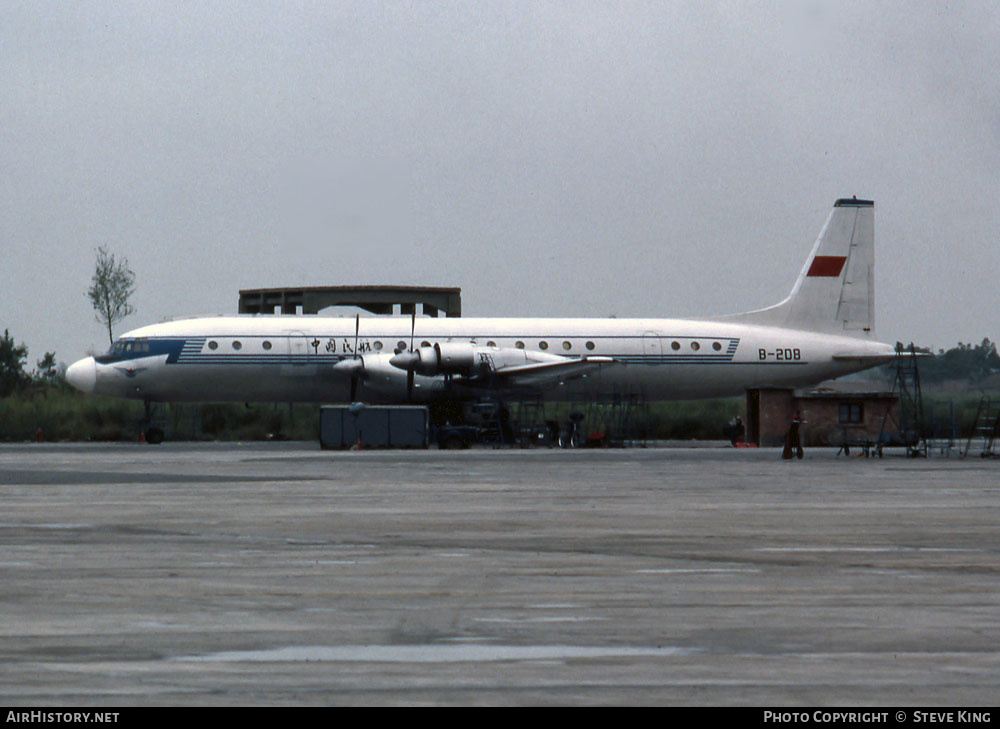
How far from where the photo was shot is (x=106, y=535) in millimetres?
15195

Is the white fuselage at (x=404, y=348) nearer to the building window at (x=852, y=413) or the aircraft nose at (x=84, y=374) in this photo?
the aircraft nose at (x=84, y=374)

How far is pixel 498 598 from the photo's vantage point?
1023 centimetres

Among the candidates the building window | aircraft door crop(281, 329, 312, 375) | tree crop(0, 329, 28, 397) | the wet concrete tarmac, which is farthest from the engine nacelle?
tree crop(0, 329, 28, 397)

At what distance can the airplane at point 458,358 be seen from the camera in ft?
160

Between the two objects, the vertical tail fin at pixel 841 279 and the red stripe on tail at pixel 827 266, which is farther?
the red stripe on tail at pixel 827 266

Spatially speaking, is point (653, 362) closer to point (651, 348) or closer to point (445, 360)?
point (651, 348)

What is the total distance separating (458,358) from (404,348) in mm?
3552

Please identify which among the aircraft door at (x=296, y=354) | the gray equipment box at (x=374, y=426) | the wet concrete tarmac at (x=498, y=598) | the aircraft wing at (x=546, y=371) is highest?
the aircraft door at (x=296, y=354)

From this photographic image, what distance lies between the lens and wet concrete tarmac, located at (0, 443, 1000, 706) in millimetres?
6988

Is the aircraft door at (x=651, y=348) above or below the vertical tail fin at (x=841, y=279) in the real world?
below

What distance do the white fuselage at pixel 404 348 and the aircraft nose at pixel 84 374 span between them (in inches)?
2.0

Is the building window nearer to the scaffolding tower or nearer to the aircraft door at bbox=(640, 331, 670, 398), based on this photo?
the scaffolding tower

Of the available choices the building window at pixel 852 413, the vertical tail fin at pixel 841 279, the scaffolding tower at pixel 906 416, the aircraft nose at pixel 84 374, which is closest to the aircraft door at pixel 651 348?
the vertical tail fin at pixel 841 279

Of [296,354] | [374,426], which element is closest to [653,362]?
[374,426]
